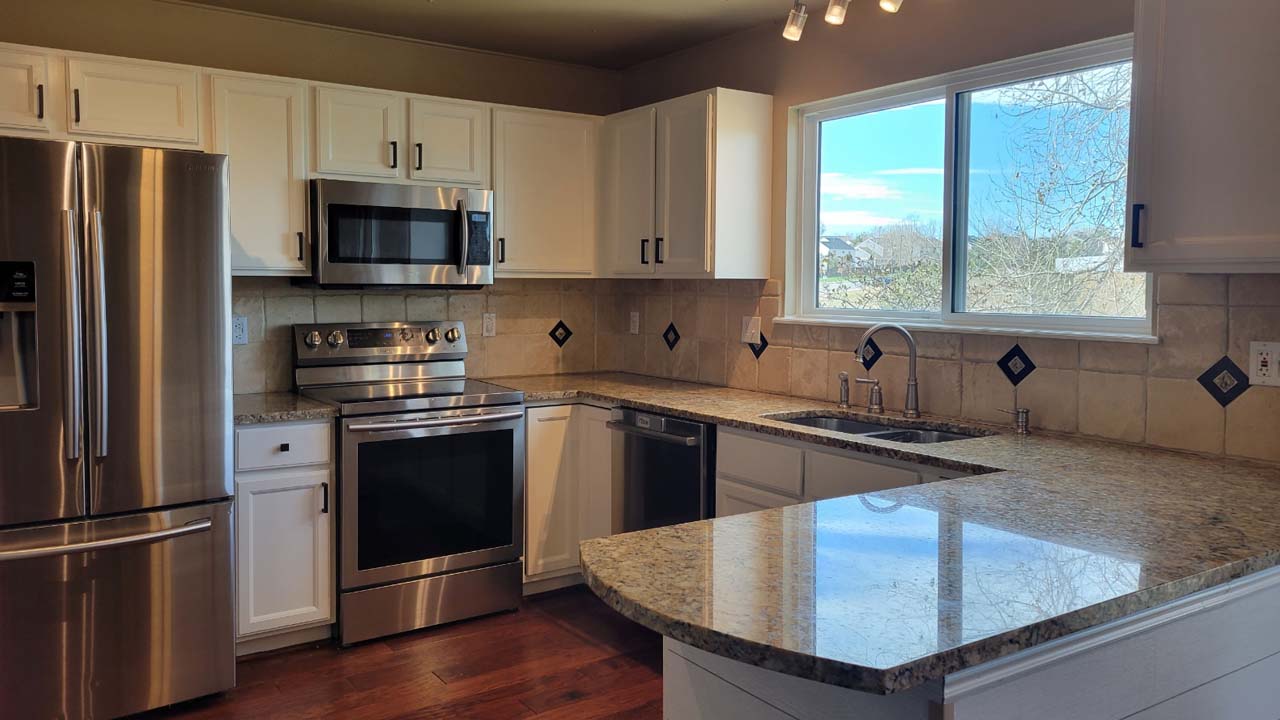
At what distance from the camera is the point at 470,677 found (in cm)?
309

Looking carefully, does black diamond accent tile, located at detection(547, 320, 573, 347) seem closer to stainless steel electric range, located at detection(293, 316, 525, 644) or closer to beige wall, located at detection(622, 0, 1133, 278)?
stainless steel electric range, located at detection(293, 316, 525, 644)

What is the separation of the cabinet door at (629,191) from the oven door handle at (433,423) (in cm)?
89

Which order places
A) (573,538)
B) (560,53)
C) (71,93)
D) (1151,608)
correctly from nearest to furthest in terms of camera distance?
(1151,608) → (71,93) → (573,538) → (560,53)

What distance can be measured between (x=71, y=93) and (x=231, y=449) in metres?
1.31

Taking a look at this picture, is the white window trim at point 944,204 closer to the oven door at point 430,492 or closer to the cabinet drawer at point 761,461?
the cabinet drawer at point 761,461

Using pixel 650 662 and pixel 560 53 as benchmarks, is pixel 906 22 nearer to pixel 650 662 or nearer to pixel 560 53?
pixel 560 53

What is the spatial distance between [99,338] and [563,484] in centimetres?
183

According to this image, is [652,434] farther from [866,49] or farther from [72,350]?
[72,350]

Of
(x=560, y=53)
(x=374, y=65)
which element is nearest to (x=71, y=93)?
(x=374, y=65)

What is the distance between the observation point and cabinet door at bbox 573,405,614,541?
12.5 ft

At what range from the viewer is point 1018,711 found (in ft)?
4.23

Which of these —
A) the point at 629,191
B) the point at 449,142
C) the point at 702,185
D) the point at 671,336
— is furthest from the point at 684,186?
the point at 449,142

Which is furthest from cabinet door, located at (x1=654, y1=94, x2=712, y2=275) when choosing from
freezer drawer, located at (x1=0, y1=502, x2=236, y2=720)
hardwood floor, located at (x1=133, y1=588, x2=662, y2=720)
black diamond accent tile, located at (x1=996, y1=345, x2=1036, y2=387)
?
freezer drawer, located at (x1=0, y1=502, x2=236, y2=720)

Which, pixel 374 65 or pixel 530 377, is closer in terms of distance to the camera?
pixel 374 65
